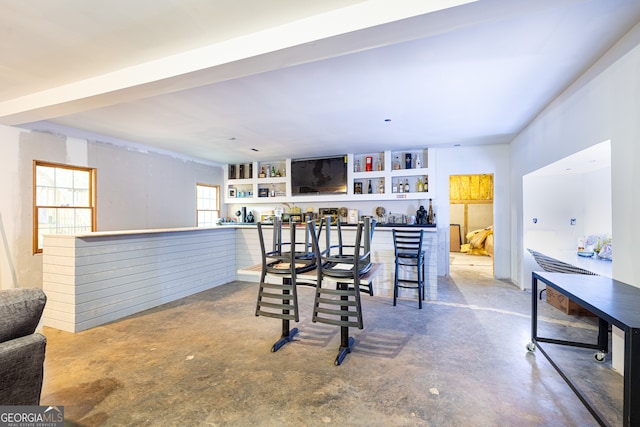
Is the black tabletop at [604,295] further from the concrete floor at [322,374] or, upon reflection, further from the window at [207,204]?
the window at [207,204]

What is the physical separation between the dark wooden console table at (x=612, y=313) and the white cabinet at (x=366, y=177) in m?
3.60

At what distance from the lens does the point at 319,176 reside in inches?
264

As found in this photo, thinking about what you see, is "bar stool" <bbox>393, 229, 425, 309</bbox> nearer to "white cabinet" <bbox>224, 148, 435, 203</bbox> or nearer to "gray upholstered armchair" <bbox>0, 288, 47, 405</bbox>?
"white cabinet" <bbox>224, 148, 435, 203</bbox>

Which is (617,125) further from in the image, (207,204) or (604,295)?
(207,204)

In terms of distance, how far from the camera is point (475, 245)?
910cm

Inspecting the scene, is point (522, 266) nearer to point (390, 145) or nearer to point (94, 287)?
point (390, 145)

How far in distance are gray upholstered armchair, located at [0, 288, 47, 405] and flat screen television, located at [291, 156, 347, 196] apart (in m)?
5.53

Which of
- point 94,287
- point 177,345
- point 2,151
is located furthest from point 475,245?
point 2,151

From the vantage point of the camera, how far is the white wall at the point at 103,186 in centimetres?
386

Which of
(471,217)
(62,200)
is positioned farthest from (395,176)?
(62,200)

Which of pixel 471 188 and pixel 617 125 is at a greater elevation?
pixel 471 188

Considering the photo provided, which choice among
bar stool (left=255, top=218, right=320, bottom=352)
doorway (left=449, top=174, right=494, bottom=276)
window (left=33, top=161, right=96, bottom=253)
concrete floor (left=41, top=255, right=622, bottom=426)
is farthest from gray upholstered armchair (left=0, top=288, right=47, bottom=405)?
doorway (left=449, top=174, right=494, bottom=276)

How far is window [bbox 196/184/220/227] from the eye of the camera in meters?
7.19

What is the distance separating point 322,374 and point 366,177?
4.60 meters
